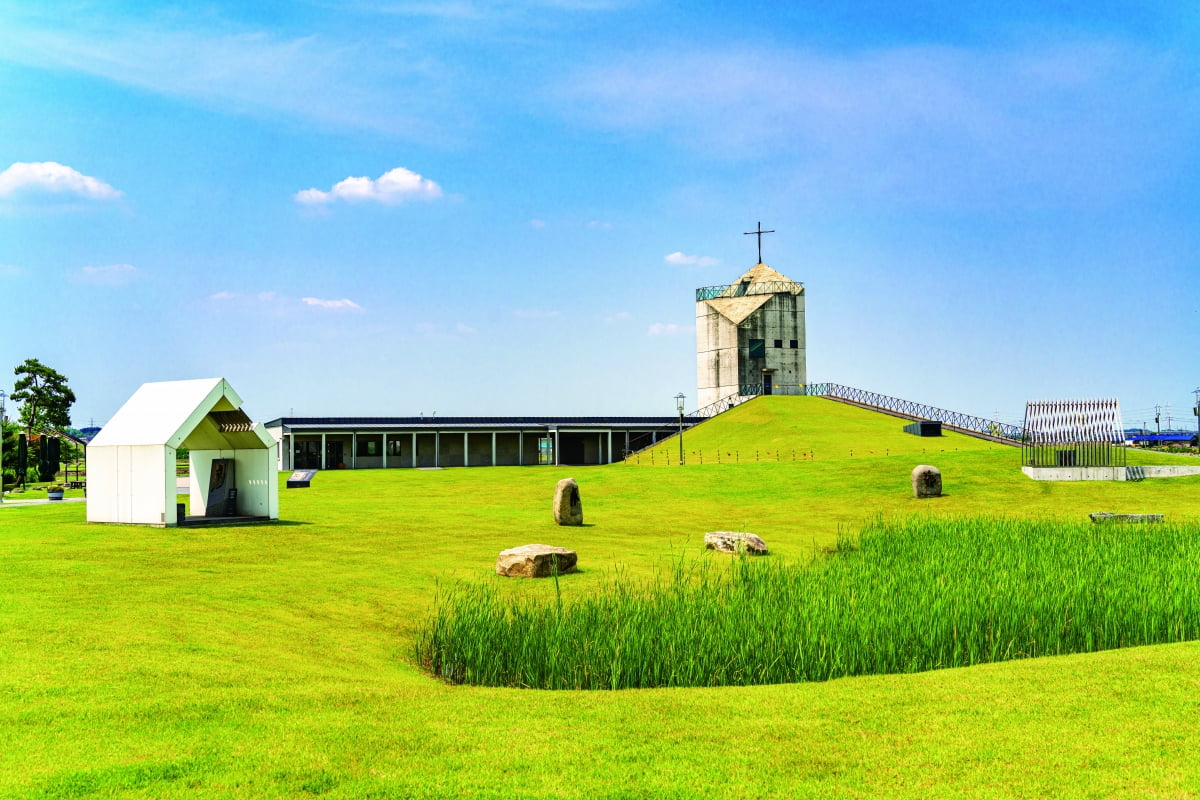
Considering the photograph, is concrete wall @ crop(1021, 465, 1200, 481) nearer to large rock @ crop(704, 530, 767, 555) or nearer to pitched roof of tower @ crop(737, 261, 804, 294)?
large rock @ crop(704, 530, 767, 555)

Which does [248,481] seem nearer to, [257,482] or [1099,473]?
[257,482]

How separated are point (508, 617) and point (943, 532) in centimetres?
1268

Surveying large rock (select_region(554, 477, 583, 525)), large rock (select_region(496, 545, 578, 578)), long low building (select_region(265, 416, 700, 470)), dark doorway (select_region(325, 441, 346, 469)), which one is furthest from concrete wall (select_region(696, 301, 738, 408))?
large rock (select_region(496, 545, 578, 578))

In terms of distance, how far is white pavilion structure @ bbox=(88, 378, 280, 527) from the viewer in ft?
80.5

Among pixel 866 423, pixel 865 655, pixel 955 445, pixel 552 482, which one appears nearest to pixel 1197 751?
pixel 865 655

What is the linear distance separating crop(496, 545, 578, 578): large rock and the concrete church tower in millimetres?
64118

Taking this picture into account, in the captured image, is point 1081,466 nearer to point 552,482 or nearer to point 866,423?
point 552,482

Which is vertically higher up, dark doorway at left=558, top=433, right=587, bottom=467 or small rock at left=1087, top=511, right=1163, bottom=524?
dark doorway at left=558, top=433, right=587, bottom=467

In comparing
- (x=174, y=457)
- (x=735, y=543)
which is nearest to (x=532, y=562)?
(x=735, y=543)

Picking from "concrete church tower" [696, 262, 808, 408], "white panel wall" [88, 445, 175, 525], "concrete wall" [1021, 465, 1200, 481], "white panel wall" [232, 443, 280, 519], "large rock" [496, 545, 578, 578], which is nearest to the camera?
"large rock" [496, 545, 578, 578]

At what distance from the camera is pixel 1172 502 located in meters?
30.7

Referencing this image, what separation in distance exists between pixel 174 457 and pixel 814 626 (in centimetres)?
1832

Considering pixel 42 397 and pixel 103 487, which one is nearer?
pixel 103 487

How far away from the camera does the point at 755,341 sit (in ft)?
274
